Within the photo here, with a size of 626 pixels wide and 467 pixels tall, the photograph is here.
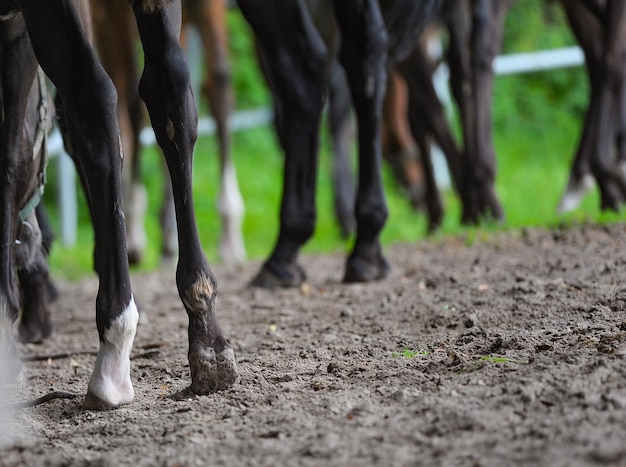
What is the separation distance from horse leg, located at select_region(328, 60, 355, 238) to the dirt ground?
4360 millimetres

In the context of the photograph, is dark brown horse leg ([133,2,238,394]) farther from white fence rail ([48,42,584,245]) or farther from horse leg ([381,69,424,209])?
white fence rail ([48,42,584,245])

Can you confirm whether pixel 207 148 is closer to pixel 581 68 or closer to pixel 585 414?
pixel 581 68

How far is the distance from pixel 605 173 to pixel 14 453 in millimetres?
4690

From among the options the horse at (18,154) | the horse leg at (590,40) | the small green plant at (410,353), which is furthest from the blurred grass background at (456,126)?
the small green plant at (410,353)

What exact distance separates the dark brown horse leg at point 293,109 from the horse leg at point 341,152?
3639mm

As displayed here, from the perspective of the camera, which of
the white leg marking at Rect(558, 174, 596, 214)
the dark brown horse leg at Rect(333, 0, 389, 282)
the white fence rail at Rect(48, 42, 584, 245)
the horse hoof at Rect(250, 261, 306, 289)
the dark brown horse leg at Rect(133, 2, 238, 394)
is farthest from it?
the white fence rail at Rect(48, 42, 584, 245)

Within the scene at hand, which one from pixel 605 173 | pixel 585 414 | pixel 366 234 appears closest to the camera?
pixel 585 414

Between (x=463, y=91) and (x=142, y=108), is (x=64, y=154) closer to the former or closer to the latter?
(x=142, y=108)

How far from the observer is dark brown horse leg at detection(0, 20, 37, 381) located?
11.1 feet

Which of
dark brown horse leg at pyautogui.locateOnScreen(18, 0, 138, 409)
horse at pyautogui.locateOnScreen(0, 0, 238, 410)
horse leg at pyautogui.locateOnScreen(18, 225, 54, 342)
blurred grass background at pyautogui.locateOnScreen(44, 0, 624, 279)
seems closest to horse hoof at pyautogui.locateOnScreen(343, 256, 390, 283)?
horse leg at pyautogui.locateOnScreen(18, 225, 54, 342)

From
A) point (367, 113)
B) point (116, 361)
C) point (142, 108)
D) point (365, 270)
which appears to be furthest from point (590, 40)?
point (116, 361)

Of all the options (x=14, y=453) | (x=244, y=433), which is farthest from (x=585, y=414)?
(x=14, y=453)

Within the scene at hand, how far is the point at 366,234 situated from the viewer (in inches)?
206

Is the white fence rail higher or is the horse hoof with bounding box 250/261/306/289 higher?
the white fence rail
